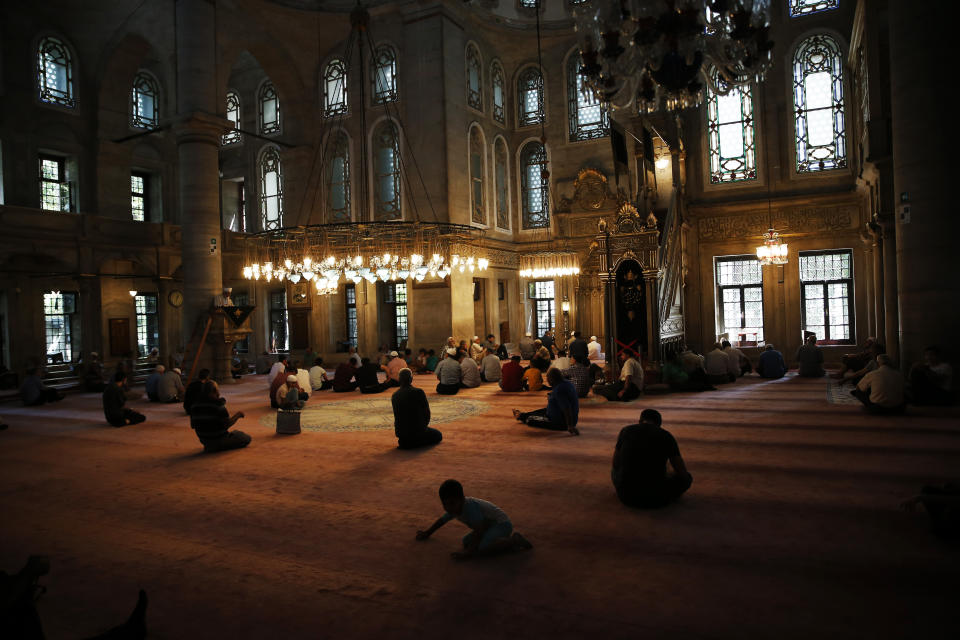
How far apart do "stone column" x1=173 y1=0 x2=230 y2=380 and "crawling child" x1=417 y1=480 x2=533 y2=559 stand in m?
11.3

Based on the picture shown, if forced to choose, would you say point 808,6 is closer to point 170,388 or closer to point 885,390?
point 885,390

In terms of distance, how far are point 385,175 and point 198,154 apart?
5.35 m

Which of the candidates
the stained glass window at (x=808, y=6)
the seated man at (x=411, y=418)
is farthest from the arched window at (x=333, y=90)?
the seated man at (x=411, y=418)

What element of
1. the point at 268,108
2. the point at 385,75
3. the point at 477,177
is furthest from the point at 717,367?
the point at 268,108

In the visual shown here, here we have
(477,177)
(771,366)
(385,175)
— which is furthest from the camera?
(477,177)

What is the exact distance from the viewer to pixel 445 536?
3.99 meters

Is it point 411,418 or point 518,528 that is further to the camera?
point 411,418

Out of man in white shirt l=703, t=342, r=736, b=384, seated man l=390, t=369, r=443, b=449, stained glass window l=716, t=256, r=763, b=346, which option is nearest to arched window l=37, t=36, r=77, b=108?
seated man l=390, t=369, r=443, b=449

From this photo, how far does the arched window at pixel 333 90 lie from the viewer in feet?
58.4

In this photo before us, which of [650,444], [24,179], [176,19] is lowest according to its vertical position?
[650,444]

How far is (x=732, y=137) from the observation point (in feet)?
51.3

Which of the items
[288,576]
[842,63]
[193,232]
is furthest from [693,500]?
[842,63]

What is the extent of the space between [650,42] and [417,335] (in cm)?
1200

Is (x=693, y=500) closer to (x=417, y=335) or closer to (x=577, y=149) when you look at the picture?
(x=417, y=335)
